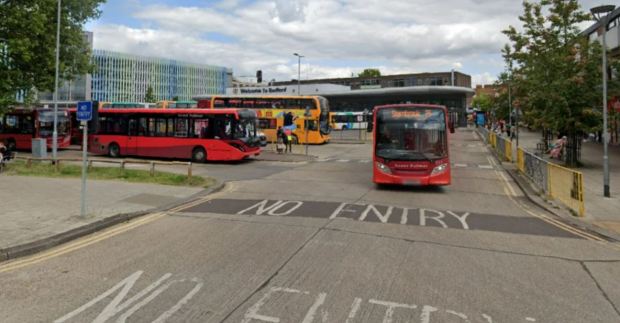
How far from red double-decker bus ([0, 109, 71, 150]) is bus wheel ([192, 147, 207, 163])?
37.0 ft

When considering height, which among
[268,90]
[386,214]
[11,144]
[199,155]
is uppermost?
[268,90]

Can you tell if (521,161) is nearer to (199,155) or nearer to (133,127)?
(199,155)

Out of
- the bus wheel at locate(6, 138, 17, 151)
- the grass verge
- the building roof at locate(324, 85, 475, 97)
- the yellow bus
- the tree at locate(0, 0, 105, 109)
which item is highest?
the building roof at locate(324, 85, 475, 97)

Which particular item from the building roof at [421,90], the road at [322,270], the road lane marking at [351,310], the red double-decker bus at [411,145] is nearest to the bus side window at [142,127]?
the red double-decker bus at [411,145]

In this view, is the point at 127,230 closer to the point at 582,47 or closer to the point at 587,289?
the point at 587,289

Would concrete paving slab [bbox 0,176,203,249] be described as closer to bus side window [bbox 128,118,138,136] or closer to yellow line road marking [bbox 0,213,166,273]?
yellow line road marking [bbox 0,213,166,273]

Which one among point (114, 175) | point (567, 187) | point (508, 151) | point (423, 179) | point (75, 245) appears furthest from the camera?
point (508, 151)

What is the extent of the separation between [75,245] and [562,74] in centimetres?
2088

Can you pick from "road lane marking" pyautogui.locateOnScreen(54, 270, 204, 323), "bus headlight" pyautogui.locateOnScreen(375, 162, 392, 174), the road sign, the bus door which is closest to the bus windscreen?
"bus headlight" pyautogui.locateOnScreen(375, 162, 392, 174)

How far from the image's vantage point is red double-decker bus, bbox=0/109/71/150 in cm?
2984

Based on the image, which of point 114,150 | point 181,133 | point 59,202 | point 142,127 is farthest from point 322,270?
point 114,150

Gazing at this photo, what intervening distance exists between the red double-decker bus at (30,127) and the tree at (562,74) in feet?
88.6

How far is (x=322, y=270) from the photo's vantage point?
20.7 feet

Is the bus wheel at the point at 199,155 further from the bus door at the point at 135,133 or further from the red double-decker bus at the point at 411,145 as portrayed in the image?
the red double-decker bus at the point at 411,145
